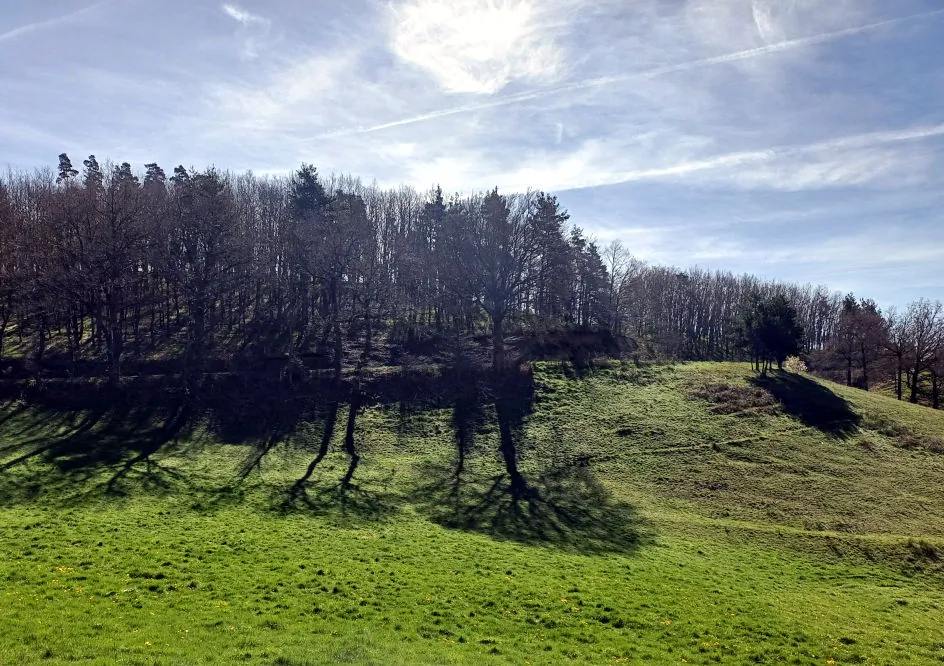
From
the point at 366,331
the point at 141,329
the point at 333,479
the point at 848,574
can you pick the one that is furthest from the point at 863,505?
the point at 141,329

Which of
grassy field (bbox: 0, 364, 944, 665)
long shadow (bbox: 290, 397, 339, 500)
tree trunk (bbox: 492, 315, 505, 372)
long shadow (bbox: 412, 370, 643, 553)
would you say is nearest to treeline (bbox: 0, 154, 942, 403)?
tree trunk (bbox: 492, 315, 505, 372)

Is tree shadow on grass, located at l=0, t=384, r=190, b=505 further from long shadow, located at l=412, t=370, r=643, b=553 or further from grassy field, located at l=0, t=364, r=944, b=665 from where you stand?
long shadow, located at l=412, t=370, r=643, b=553

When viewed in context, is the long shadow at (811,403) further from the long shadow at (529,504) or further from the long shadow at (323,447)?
the long shadow at (323,447)

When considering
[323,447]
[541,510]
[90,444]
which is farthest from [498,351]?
[90,444]

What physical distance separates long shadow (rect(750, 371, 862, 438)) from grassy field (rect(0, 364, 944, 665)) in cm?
30

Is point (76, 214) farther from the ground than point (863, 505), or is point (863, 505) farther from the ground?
point (76, 214)

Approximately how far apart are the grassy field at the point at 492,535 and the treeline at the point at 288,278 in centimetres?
1170

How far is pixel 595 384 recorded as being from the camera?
52875mm

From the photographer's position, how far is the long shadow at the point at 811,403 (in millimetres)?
43531

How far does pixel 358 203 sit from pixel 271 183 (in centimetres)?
2820

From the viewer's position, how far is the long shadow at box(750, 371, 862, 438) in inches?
1714

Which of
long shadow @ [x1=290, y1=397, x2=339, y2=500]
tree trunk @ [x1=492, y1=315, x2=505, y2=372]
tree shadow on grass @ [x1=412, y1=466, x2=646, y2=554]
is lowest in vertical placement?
tree shadow on grass @ [x1=412, y1=466, x2=646, y2=554]

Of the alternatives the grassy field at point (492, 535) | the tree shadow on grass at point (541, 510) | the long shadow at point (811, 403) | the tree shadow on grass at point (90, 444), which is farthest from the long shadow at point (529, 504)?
the long shadow at point (811, 403)

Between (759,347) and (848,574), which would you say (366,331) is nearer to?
(759,347)
